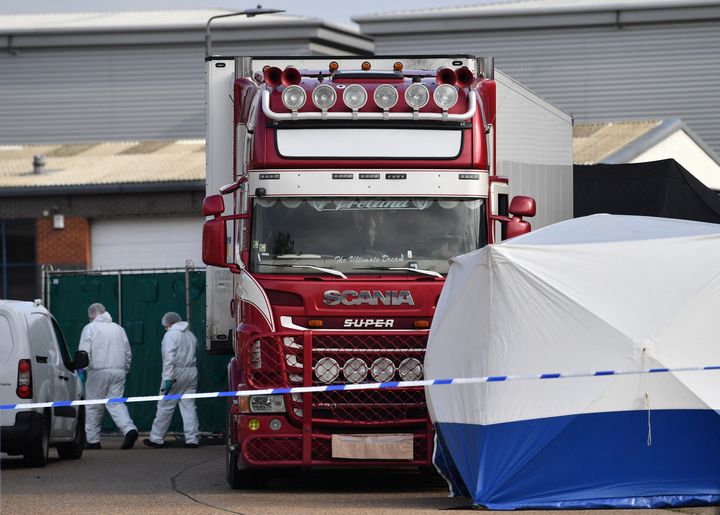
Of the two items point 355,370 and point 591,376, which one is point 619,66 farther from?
point 591,376

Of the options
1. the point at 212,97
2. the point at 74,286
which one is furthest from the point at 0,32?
the point at 212,97

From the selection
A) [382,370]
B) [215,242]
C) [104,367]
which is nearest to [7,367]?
[215,242]

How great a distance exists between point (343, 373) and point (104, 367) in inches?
330

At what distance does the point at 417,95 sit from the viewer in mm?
12352

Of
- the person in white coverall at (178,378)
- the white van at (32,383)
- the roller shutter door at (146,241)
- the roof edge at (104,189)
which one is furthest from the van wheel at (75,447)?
the roller shutter door at (146,241)

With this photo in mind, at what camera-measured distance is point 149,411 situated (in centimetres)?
2134

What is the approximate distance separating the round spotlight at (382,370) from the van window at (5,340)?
5159 mm

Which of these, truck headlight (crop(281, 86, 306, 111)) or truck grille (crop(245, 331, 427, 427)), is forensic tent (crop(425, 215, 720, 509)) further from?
truck headlight (crop(281, 86, 306, 111))

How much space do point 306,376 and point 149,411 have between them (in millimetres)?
9888

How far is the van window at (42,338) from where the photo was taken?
1619cm

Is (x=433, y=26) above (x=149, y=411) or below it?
above

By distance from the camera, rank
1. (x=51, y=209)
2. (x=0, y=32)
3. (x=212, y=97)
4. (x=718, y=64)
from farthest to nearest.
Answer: (x=0, y=32) < (x=718, y=64) < (x=51, y=209) < (x=212, y=97)

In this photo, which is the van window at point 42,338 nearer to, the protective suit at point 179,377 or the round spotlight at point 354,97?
the protective suit at point 179,377

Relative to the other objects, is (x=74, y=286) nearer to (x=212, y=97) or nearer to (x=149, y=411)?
(x=149, y=411)
